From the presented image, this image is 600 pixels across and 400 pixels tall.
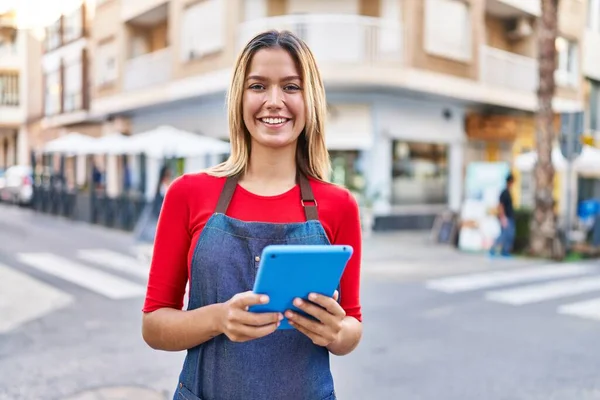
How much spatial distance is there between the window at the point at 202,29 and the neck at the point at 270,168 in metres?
17.0

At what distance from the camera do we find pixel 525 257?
1277 centimetres

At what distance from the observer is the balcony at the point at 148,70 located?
21.1 meters

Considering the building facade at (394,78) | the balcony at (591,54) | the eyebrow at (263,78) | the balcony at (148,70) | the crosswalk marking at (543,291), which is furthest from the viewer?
the balcony at (591,54)

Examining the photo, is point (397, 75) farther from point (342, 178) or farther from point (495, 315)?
point (495, 315)

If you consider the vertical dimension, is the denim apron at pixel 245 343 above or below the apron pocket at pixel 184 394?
above

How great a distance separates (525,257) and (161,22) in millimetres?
17085

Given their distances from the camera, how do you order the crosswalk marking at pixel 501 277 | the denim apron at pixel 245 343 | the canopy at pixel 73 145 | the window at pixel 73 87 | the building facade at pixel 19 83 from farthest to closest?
the building facade at pixel 19 83 → the window at pixel 73 87 → the canopy at pixel 73 145 → the crosswalk marking at pixel 501 277 → the denim apron at pixel 245 343

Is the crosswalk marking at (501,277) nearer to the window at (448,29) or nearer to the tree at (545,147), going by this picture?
the tree at (545,147)

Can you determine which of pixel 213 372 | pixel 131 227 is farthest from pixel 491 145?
pixel 213 372

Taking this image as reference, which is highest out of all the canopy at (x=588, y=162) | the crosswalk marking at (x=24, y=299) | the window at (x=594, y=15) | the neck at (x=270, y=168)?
the window at (x=594, y=15)

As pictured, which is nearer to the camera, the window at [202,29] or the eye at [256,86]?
the eye at [256,86]

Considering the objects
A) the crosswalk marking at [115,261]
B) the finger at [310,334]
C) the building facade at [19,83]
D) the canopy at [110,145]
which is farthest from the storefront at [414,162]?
the building facade at [19,83]

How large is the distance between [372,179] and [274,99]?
15.8 metres

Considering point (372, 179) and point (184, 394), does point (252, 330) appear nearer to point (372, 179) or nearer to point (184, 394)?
point (184, 394)
